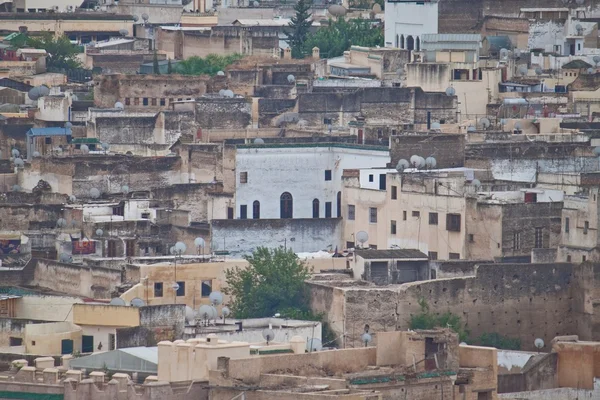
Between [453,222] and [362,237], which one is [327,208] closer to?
[362,237]

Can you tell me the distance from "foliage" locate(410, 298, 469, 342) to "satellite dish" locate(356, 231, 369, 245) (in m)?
7.40

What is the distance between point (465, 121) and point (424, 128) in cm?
164

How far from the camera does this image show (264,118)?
98.2m

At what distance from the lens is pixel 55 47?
11638 cm

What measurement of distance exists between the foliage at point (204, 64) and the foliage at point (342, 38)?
140 inches

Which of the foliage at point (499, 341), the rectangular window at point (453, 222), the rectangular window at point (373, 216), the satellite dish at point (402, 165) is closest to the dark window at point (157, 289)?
the foliage at point (499, 341)

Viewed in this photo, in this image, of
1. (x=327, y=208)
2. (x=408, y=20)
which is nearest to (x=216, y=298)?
(x=327, y=208)

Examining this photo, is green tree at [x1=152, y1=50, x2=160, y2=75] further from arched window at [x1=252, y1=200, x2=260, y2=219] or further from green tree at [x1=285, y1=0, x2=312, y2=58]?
arched window at [x1=252, y1=200, x2=260, y2=219]

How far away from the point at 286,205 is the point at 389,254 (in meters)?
10.7

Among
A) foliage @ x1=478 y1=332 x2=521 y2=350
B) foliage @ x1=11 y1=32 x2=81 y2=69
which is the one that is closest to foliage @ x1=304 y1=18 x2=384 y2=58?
foliage @ x1=11 y1=32 x2=81 y2=69

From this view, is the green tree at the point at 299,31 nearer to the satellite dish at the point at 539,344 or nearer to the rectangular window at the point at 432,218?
the rectangular window at the point at 432,218

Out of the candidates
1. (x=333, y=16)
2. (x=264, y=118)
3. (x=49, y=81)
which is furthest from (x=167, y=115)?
(x=333, y=16)

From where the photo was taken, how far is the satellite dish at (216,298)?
7288cm

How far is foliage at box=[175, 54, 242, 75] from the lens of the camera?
111250 millimetres
